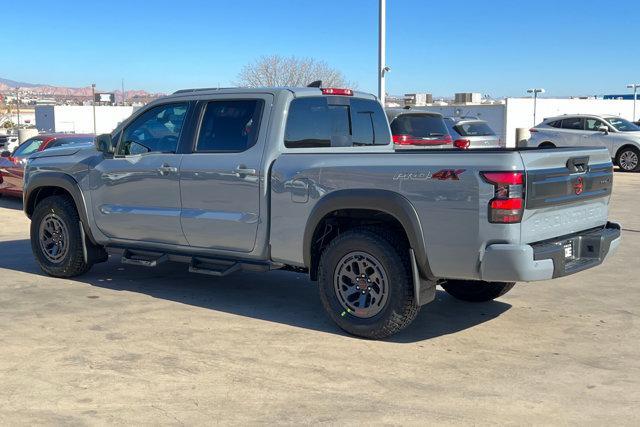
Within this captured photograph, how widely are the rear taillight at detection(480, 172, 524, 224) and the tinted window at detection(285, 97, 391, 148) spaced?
197cm

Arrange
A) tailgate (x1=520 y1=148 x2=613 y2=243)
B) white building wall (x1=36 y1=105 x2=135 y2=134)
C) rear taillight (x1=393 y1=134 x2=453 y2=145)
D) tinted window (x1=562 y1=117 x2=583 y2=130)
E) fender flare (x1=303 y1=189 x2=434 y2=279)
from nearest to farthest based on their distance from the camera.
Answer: tailgate (x1=520 y1=148 x2=613 y2=243) → fender flare (x1=303 y1=189 x2=434 y2=279) → rear taillight (x1=393 y1=134 x2=453 y2=145) → tinted window (x1=562 y1=117 x2=583 y2=130) → white building wall (x1=36 y1=105 x2=135 y2=134)

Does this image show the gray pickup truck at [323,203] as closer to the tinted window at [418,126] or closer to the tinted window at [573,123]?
the tinted window at [418,126]

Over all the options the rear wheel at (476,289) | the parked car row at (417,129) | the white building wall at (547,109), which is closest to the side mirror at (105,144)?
the rear wheel at (476,289)

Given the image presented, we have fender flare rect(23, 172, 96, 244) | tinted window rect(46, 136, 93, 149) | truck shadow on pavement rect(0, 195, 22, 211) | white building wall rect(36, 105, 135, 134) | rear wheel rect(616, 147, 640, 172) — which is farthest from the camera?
white building wall rect(36, 105, 135, 134)

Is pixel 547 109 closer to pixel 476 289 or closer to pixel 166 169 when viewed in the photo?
pixel 476 289

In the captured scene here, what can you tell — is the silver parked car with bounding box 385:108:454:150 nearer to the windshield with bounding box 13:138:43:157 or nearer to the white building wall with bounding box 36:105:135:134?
the windshield with bounding box 13:138:43:157

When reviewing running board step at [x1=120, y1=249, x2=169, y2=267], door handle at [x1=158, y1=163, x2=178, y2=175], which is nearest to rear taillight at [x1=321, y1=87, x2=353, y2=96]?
door handle at [x1=158, y1=163, x2=178, y2=175]

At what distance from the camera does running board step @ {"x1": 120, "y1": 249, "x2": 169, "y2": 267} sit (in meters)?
6.89

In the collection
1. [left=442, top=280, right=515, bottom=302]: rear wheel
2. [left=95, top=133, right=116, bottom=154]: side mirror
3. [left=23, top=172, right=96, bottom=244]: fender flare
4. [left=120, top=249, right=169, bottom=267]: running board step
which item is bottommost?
[left=442, top=280, right=515, bottom=302]: rear wheel

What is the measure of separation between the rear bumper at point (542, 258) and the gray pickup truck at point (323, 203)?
11mm

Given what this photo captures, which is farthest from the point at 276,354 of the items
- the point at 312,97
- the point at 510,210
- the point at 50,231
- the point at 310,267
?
the point at 50,231

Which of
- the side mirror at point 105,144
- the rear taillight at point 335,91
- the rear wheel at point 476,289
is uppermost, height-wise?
the rear taillight at point 335,91

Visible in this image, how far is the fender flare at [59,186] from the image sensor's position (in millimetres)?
7398

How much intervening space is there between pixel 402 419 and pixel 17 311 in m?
3.94
